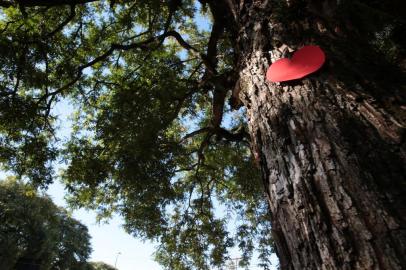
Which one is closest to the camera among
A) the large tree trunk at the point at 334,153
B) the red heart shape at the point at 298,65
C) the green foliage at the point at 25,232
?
the large tree trunk at the point at 334,153

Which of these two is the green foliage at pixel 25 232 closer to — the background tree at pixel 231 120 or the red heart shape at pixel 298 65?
the background tree at pixel 231 120

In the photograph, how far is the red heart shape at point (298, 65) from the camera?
75.8 inches

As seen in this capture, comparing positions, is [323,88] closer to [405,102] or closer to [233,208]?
[405,102]

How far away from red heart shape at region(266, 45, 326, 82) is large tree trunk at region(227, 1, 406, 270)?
1.8 inches

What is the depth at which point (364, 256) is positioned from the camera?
117 centimetres

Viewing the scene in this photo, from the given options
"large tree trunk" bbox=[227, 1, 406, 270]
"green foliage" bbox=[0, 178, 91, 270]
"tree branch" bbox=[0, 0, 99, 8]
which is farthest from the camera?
"green foliage" bbox=[0, 178, 91, 270]

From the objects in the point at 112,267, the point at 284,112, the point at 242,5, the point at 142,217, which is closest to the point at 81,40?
the point at 142,217

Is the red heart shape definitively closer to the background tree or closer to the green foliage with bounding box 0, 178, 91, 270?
the background tree

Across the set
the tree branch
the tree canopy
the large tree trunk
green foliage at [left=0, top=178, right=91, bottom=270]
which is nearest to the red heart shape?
the large tree trunk

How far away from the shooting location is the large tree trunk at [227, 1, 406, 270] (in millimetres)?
1231

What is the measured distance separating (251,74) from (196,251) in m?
7.11

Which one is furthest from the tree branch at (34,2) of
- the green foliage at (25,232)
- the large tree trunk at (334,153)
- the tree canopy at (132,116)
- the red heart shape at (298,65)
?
the green foliage at (25,232)

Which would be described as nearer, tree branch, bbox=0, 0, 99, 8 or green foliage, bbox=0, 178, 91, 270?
tree branch, bbox=0, 0, 99, 8

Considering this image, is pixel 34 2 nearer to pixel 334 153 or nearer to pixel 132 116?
pixel 132 116
